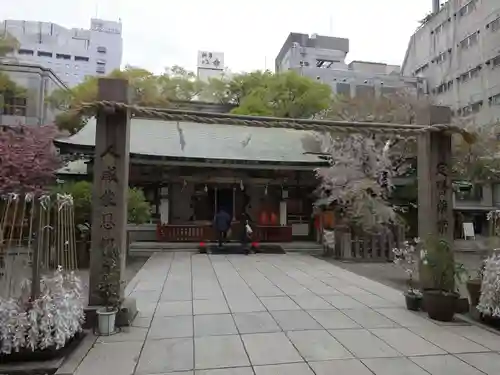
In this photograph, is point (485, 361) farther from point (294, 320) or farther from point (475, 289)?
point (294, 320)

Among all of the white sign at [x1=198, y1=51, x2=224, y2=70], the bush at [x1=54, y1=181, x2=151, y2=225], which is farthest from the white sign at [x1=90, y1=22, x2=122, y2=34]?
the bush at [x1=54, y1=181, x2=151, y2=225]

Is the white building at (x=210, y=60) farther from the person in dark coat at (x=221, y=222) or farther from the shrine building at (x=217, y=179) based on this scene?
the person in dark coat at (x=221, y=222)

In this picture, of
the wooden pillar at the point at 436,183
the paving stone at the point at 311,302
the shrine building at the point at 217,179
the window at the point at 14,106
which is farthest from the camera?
the window at the point at 14,106

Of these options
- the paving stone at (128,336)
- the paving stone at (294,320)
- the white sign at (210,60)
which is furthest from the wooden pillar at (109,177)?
the white sign at (210,60)

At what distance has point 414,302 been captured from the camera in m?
5.60

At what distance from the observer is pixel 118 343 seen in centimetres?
415

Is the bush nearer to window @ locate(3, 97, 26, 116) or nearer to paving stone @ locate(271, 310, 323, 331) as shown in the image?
paving stone @ locate(271, 310, 323, 331)

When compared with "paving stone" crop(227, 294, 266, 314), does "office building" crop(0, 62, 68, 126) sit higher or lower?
higher

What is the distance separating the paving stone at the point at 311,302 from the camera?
19.2 feet

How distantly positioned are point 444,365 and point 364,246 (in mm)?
8185

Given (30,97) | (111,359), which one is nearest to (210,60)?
(30,97)

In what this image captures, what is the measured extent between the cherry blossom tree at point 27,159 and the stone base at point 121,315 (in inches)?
118

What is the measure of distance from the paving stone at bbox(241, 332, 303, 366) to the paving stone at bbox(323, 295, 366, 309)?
1.79m

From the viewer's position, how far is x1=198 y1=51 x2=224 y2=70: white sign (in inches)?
1988
